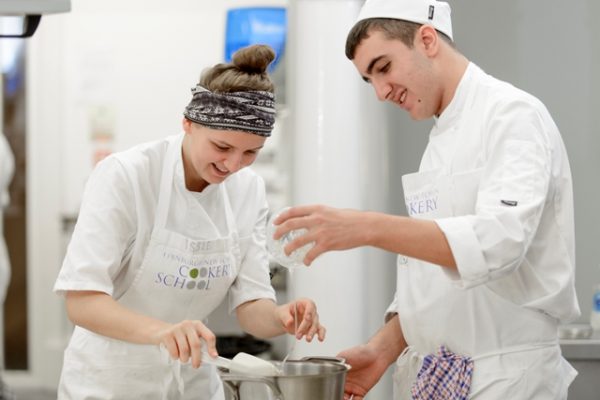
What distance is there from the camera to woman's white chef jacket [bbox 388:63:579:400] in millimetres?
1545

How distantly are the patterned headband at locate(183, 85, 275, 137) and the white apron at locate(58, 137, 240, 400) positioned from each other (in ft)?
0.58

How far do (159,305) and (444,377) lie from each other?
0.67 meters

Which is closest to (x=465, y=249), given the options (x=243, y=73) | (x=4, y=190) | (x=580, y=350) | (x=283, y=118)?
(x=243, y=73)

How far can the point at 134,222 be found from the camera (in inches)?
75.7

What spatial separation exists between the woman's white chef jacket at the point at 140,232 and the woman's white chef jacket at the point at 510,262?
441 millimetres

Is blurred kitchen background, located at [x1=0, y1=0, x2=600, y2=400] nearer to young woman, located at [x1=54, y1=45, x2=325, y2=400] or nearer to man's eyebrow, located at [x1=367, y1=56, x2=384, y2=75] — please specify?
young woman, located at [x1=54, y1=45, x2=325, y2=400]

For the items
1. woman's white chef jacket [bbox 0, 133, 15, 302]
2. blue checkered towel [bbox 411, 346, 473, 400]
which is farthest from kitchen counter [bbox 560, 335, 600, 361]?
woman's white chef jacket [bbox 0, 133, 15, 302]

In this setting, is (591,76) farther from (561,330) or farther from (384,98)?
(384,98)

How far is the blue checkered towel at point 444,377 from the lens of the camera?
170cm

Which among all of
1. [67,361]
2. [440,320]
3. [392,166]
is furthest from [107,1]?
[440,320]

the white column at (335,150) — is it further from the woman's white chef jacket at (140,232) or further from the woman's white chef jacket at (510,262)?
the woman's white chef jacket at (510,262)

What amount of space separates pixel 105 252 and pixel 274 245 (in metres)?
0.47

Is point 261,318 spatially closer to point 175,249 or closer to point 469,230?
point 175,249

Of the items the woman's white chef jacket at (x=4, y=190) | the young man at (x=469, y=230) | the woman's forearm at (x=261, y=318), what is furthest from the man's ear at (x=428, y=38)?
the woman's white chef jacket at (x=4, y=190)
